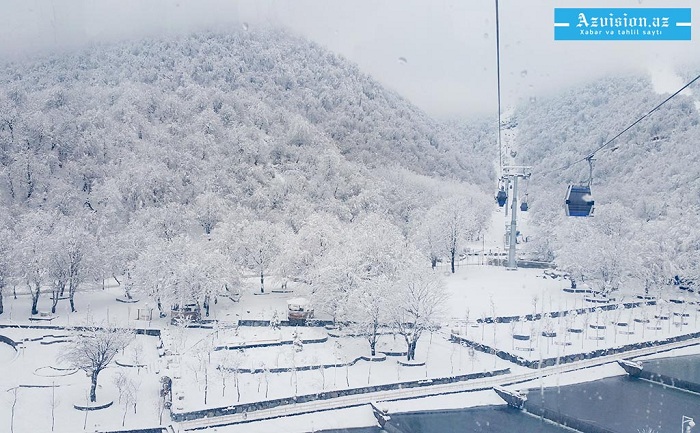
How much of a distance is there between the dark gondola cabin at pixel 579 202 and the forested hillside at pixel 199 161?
944 inches

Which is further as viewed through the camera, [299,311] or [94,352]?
[299,311]

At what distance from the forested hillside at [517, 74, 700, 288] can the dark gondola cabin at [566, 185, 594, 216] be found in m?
17.2

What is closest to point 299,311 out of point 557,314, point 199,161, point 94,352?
point 94,352

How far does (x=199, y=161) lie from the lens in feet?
231

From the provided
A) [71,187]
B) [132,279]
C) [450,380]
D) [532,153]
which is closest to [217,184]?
[71,187]

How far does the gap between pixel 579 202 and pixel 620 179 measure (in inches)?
2781

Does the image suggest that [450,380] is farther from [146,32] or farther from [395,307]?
[146,32]

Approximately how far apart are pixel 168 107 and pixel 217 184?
18120 millimetres

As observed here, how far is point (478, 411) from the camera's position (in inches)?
947

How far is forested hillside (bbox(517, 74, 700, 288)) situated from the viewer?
1682 inches

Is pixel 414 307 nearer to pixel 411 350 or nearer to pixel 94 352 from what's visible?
pixel 411 350

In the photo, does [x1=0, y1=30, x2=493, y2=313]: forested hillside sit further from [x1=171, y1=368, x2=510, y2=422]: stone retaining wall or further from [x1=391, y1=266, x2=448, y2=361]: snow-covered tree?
[x1=171, y1=368, x2=510, y2=422]: stone retaining wall

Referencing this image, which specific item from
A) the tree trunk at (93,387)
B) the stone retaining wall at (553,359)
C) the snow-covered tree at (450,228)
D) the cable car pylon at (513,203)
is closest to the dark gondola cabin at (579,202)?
the cable car pylon at (513,203)

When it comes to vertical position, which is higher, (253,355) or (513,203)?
(513,203)
